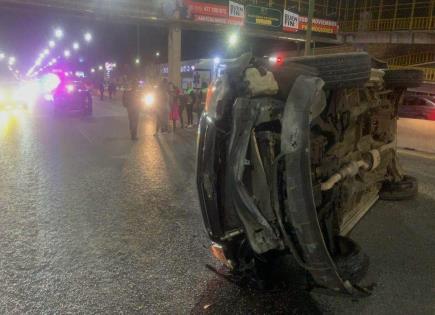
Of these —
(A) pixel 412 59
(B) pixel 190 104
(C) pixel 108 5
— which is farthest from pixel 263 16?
(A) pixel 412 59

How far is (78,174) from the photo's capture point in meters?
7.15

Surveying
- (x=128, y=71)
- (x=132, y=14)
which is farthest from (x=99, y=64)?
(x=132, y=14)

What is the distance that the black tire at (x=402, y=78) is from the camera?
16.4 feet

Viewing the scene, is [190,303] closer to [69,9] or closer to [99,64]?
[69,9]

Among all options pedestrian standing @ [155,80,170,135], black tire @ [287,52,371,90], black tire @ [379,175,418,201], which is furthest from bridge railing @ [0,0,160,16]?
black tire @ [287,52,371,90]

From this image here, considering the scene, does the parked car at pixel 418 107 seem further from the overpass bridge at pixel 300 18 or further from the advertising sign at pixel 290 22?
the advertising sign at pixel 290 22

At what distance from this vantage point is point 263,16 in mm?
22844

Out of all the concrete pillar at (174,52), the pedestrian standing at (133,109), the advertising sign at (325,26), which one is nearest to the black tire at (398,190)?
the pedestrian standing at (133,109)

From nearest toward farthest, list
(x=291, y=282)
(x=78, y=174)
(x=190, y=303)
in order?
(x=190, y=303), (x=291, y=282), (x=78, y=174)

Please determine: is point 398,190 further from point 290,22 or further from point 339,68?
point 290,22

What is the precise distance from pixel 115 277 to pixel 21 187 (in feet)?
11.7

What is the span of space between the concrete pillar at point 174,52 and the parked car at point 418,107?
11.1 metres

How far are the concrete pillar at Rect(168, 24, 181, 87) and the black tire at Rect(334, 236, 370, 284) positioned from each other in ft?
60.7

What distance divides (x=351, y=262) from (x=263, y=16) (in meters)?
21.6
